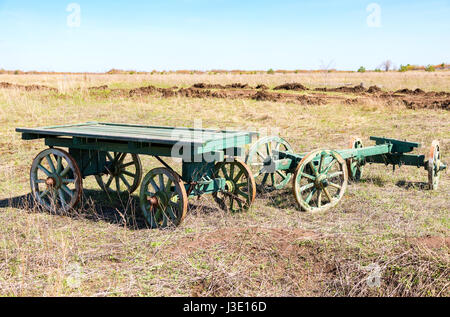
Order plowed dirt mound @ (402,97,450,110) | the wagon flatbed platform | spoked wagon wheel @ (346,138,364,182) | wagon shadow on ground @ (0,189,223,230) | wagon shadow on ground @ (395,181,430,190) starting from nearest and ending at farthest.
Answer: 1. the wagon flatbed platform
2. wagon shadow on ground @ (0,189,223,230)
3. wagon shadow on ground @ (395,181,430,190)
4. spoked wagon wheel @ (346,138,364,182)
5. plowed dirt mound @ (402,97,450,110)

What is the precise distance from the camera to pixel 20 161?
953 cm

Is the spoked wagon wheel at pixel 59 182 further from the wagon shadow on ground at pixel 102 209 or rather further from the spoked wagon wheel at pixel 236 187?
the spoked wagon wheel at pixel 236 187

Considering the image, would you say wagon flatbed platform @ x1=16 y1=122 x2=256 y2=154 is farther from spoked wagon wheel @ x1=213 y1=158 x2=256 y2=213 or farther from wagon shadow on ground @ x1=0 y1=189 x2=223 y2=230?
wagon shadow on ground @ x1=0 y1=189 x2=223 y2=230

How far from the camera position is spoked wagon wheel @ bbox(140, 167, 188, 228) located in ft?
16.3

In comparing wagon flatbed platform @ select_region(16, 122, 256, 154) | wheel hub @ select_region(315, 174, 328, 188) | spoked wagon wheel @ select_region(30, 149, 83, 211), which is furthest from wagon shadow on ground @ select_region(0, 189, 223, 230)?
wheel hub @ select_region(315, 174, 328, 188)

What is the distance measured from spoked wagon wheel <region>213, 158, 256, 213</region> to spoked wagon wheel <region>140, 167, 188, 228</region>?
2.47 feet

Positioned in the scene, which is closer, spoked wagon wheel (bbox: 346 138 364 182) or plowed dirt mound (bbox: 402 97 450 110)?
spoked wagon wheel (bbox: 346 138 364 182)

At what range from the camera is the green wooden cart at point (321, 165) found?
5777mm

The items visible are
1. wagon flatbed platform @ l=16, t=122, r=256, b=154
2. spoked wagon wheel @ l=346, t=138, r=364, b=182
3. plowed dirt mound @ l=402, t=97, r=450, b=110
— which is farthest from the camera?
plowed dirt mound @ l=402, t=97, r=450, b=110

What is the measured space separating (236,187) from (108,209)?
1858mm

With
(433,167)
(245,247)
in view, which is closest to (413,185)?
(433,167)

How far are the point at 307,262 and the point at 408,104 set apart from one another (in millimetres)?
12721

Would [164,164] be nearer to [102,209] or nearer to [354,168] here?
[102,209]
